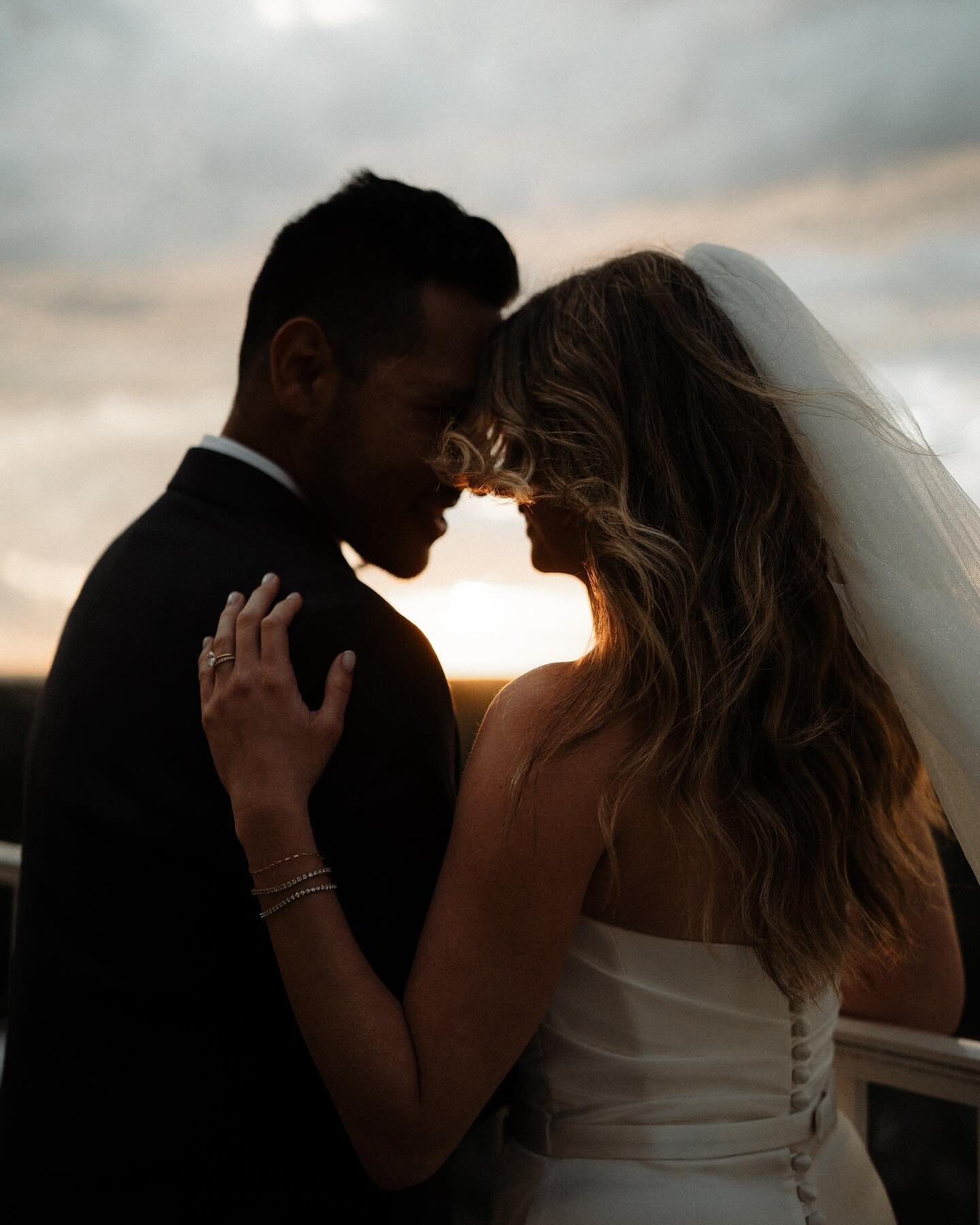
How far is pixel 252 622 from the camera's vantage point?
1339 millimetres

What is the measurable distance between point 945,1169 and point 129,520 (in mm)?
17926

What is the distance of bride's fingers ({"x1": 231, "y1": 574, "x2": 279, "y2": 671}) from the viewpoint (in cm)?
132

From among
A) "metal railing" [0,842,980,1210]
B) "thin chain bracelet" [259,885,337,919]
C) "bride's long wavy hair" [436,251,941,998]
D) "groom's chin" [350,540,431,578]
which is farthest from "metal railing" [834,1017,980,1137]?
"groom's chin" [350,540,431,578]

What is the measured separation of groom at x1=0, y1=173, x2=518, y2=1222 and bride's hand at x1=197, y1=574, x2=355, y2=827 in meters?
0.03

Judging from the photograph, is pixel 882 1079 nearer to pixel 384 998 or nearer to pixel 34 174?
pixel 384 998

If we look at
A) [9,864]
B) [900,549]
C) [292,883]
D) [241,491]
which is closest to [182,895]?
[292,883]

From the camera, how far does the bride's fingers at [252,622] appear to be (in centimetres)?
132

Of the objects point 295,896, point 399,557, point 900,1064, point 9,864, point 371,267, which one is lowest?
point 900,1064

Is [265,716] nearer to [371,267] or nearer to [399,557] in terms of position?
[399,557]

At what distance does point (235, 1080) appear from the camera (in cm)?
134

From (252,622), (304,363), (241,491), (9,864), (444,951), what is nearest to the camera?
(444,951)

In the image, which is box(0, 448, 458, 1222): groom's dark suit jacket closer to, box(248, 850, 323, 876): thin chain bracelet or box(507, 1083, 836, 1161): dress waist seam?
box(248, 850, 323, 876): thin chain bracelet

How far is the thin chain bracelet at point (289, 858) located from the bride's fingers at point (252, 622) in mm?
254

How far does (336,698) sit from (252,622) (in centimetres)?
16
